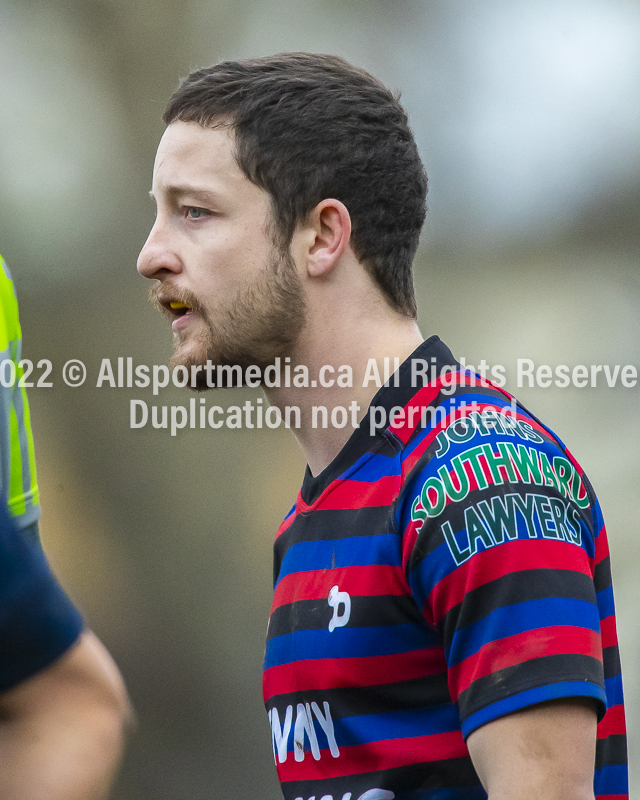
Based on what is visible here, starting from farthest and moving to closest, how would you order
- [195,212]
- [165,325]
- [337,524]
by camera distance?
1. [165,325]
2. [195,212]
3. [337,524]

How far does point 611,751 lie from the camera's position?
29.9 inches

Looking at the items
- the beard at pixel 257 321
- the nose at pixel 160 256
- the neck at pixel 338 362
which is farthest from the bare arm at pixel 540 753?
the nose at pixel 160 256

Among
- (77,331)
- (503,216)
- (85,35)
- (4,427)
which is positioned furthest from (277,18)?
(4,427)

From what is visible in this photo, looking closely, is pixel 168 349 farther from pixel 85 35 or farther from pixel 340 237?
pixel 340 237

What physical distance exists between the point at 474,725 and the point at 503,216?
142 centimetres

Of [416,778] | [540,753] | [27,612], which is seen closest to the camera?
[27,612]

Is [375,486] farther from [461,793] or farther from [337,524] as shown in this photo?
[461,793]

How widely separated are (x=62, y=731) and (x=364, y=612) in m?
0.27

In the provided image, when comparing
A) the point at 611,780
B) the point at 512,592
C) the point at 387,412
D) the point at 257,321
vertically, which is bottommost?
the point at 611,780

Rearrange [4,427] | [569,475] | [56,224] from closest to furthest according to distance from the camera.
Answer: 1. [569,475]
2. [4,427]
3. [56,224]

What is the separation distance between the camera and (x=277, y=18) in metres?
1.86

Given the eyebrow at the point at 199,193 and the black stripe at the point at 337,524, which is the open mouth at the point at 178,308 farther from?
the black stripe at the point at 337,524

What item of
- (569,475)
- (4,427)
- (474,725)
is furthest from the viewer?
(4,427)

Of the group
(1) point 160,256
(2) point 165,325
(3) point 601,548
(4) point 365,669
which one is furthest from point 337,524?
(2) point 165,325
